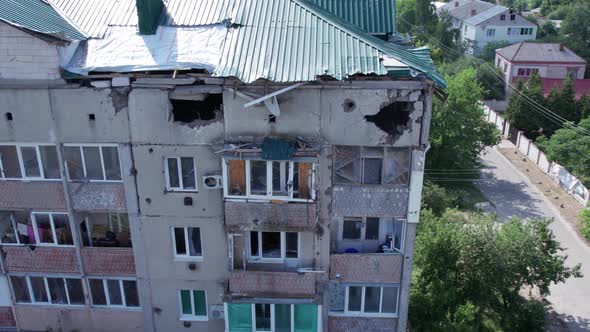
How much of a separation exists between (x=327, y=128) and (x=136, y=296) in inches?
326

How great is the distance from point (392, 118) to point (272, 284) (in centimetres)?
586

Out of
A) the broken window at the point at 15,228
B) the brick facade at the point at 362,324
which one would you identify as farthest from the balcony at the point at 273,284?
the broken window at the point at 15,228

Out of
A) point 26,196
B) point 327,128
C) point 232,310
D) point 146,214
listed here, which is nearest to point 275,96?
point 327,128

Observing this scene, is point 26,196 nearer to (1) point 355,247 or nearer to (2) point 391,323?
(1) point 355,247

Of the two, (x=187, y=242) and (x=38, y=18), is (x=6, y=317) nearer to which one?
(x=187, y=242)

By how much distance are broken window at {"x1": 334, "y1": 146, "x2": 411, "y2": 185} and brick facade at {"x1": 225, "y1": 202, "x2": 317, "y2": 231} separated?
1.24 meters

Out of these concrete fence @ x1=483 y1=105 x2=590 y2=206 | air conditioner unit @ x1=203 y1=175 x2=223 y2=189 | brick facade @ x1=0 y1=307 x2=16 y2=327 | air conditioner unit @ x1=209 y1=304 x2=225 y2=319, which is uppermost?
air conditioner unit @ x1=203 y1=175 x2=223 y2=189

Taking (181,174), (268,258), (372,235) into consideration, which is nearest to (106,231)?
(181,174)

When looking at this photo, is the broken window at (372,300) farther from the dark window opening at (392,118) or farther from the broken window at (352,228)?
the dark window opening at (392,118)

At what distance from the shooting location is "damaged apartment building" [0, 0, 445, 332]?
12414mm

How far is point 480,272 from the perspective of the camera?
19.3 meters

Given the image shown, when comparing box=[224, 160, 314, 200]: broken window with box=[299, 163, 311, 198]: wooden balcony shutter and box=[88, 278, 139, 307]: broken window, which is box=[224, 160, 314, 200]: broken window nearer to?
box=[299, 163, 311, 198]: wooden balcony shutter

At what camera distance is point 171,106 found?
41.9 ft

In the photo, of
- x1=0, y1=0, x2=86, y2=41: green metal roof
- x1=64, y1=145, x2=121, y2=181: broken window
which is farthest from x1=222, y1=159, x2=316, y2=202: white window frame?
x1=0, y1=0, x2=86, y2=41: green metal roof
